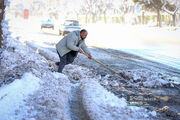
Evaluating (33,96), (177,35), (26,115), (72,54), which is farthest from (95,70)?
(177,35)

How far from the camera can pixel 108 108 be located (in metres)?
4.50

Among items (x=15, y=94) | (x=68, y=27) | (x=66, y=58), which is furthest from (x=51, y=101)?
(x=68, y=27)

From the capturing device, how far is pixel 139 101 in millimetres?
5238

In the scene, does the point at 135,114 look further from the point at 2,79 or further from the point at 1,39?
the point at 1,39

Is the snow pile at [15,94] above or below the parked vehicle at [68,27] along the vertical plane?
below

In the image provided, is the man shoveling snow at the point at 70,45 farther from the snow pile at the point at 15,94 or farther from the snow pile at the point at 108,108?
the snow pile at the point at 108,108

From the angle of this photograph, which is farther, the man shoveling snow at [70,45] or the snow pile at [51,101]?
the man shoveling snow at [70,45]

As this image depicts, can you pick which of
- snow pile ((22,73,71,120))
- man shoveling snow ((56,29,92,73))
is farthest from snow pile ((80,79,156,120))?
man shoveling snow ((56,29,92,73))

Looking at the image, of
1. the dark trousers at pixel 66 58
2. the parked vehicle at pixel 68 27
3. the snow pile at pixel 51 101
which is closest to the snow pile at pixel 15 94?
the snow pile at pixel 51 101

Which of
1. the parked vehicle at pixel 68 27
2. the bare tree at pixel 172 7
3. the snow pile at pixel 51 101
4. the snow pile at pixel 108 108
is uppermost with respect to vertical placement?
the bare tree at pixel 172 7

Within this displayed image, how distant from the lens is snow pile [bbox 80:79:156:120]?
13.6 ft

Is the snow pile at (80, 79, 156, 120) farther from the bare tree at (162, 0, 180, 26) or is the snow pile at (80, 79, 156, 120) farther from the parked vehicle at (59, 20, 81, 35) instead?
the bare tree at (162, 0, 180, 26)

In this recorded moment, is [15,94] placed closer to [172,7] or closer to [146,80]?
[146,80]

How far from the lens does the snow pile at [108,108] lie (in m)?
4.16
